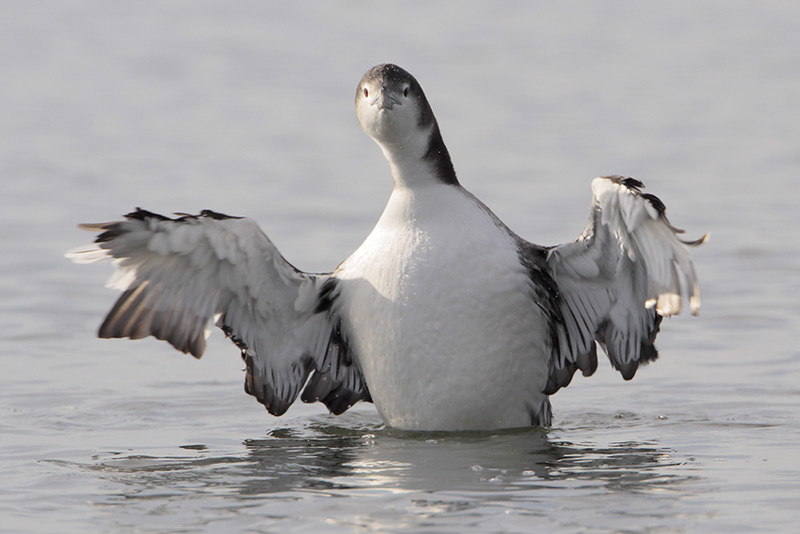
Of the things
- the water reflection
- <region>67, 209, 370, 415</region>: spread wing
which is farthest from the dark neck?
the water reflection

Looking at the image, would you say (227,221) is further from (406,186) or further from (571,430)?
(571,430)

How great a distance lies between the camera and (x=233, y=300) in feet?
30.5

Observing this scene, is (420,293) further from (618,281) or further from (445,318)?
(618,281)

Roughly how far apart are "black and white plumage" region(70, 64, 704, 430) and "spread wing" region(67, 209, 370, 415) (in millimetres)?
11

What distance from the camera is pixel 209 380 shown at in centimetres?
1113

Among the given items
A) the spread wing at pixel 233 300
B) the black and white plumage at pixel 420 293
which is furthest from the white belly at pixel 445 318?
the spread wing at pixel 233 300

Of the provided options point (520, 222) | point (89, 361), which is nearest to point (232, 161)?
point (520, 222)

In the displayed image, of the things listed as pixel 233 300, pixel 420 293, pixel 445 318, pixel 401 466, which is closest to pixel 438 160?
pixel 420 293

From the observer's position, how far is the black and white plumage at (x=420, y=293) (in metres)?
8.74

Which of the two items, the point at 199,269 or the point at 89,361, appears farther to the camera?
the point at 89,361

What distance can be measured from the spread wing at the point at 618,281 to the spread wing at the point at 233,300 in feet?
4.71

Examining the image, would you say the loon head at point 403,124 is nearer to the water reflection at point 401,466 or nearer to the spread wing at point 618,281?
the spread wing at point 618,281

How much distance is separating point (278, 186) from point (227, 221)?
398 inches

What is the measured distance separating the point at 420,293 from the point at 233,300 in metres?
1.29
